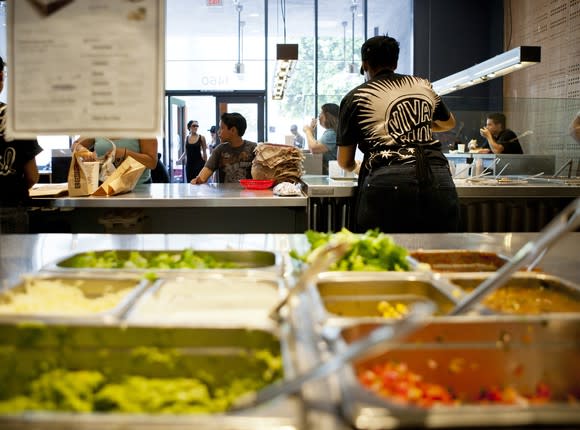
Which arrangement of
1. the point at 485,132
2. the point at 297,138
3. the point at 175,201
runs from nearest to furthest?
the point at 175,201 < the point at 485,132 < the point at 297,138

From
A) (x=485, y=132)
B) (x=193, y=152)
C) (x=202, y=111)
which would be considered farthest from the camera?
(x=202, y=111)

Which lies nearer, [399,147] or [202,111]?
[399,147]

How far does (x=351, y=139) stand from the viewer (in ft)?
9.53

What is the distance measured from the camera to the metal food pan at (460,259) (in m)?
1.83

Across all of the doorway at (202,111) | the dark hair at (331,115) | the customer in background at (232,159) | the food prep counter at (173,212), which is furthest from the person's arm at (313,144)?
the doorway at (202,111)

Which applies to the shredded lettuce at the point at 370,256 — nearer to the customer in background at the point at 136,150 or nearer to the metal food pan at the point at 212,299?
the metal food pan at the point at 212,299

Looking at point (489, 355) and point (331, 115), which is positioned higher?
A: point (331, 115)

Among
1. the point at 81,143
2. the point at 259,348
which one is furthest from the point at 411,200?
the point at 81,143

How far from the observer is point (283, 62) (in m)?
5.53

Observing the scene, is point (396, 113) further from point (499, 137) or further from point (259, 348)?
point (499, 137)

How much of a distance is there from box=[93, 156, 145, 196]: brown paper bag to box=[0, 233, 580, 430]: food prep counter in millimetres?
1717

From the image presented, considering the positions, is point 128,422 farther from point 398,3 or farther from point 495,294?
point 398,3

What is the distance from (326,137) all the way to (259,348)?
13.8ft

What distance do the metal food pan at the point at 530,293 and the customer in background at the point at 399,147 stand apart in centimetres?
120
